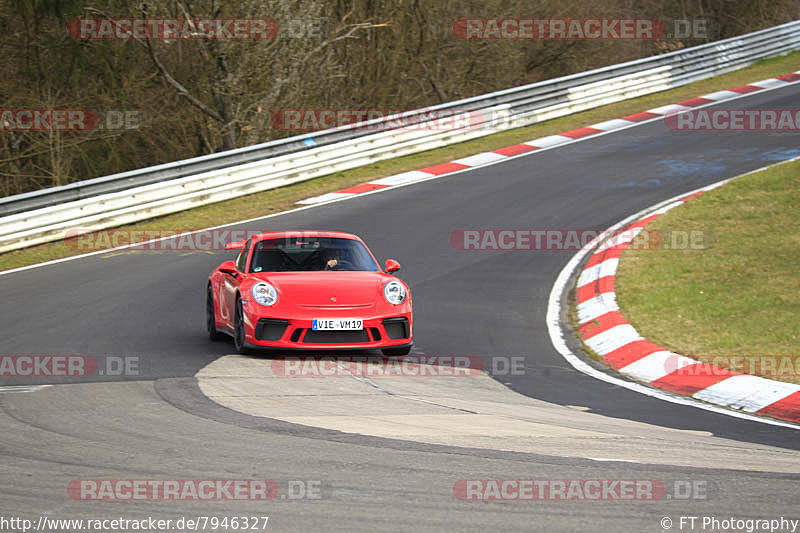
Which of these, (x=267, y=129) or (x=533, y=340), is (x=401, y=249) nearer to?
(x=533, y=340)

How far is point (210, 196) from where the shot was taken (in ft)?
60.9

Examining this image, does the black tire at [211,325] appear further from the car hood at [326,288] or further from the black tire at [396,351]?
the black tire at [396,351]

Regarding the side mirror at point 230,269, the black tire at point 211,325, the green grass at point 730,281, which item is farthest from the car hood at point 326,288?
the green grass at point 730,281

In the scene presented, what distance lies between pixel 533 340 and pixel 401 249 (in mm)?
4546

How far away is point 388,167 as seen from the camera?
21.0m

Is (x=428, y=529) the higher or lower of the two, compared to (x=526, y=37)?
lower

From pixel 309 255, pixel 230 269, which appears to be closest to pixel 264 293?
pixel 230 269

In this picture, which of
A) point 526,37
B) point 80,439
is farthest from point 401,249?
point 526,37

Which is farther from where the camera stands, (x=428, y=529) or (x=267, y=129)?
(x=267, y=129)

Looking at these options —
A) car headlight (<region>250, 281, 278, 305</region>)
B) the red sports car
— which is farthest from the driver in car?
car headlight (<region>250, 281, 278, 305</region>)

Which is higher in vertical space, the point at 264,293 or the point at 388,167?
the point at 264,293

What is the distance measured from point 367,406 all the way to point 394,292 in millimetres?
2419

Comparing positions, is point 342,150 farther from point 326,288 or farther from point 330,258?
point 326,288

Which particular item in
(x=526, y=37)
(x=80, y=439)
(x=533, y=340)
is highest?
(x=526, y=37)
